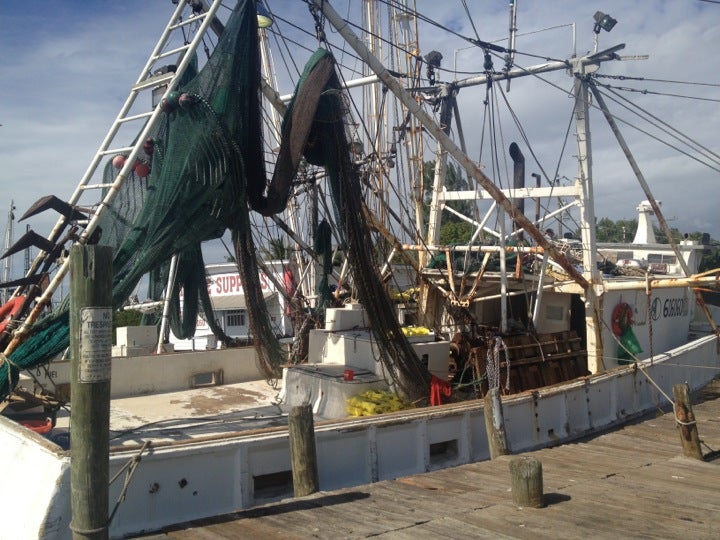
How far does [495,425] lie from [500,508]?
2167 mm

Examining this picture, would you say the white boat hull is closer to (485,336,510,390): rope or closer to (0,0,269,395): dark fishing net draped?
(485,336,510,390): rope

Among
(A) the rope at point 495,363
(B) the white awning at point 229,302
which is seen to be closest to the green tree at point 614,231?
(B) the white awning at point 229,302

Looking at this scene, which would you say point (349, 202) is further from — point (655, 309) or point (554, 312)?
point (655, 309)

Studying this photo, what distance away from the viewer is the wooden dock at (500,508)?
575 cm

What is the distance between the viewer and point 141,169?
27.1ft

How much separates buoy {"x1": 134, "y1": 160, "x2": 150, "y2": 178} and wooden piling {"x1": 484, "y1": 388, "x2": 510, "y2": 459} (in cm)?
473

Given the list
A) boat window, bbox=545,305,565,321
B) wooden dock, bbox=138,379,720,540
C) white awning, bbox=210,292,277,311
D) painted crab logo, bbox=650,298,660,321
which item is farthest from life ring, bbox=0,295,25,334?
white awning, bbox=210,292,277,311

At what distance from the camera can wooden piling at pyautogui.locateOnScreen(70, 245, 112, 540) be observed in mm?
4703

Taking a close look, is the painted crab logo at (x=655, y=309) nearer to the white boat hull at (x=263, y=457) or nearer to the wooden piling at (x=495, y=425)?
the white boat hull at (x=263, y=457)

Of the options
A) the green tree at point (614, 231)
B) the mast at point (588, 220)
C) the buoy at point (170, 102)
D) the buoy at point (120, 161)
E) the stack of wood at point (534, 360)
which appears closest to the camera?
the buoy at point (170, 102)

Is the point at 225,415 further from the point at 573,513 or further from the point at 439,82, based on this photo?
the point at 439,82

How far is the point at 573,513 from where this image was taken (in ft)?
20.5

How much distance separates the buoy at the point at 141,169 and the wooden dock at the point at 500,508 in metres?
4.08

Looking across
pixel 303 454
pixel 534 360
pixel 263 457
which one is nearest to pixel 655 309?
pixel 534 360
